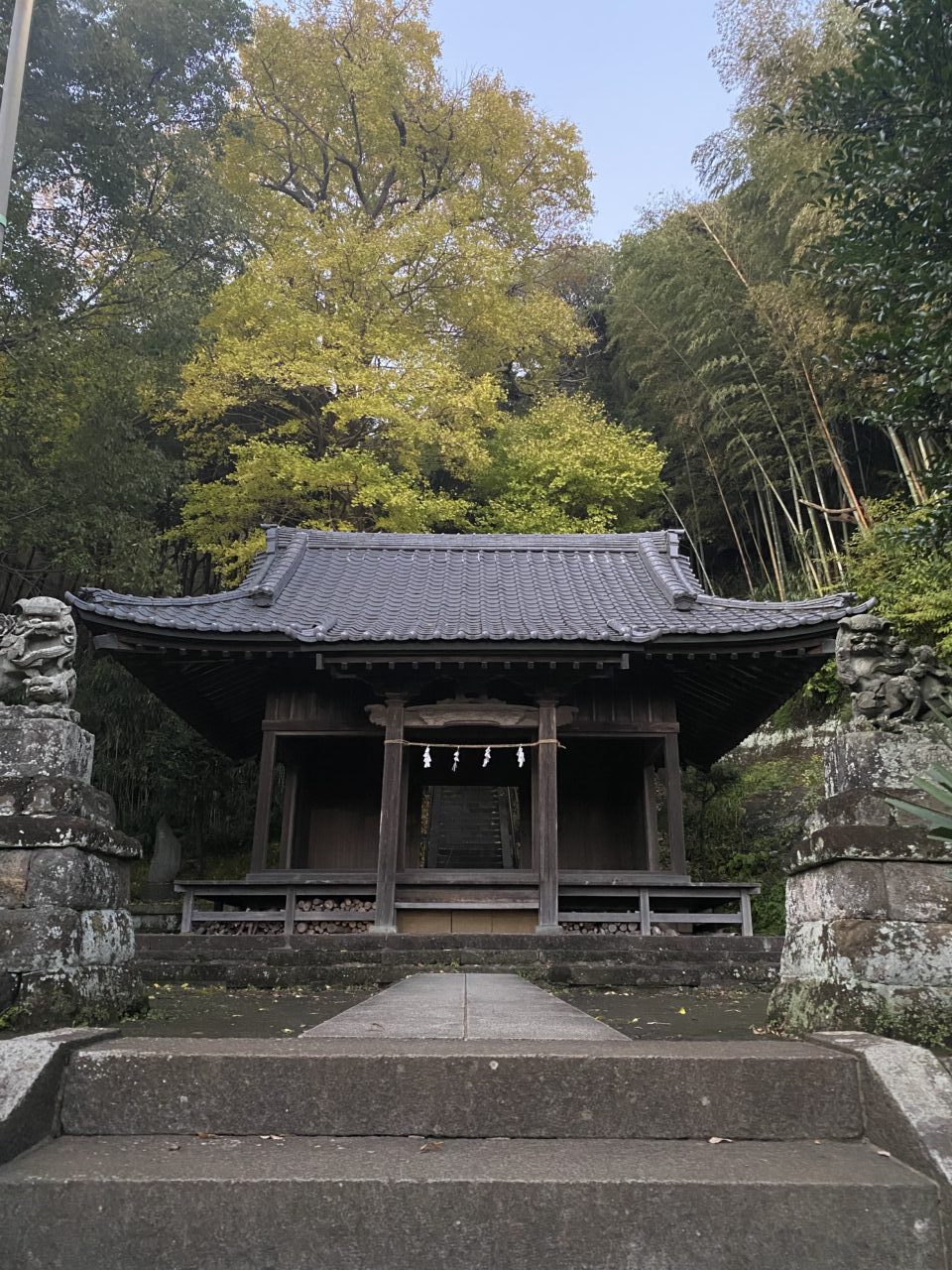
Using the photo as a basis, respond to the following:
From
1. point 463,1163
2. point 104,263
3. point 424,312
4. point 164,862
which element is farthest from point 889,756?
point 424,312

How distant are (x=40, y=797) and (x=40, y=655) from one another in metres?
0.70

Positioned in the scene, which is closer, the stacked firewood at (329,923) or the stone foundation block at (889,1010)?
the stone foundation block at (889,1010)

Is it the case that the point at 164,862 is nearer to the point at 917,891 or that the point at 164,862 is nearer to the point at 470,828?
the point at 470,828

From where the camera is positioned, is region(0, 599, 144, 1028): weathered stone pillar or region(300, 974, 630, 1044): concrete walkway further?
region(0, 599, 144, 1028): weathered stone pillar

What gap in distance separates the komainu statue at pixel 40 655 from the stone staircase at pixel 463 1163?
6.59 feet

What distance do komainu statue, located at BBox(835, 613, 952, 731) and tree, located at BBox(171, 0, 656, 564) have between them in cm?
1167

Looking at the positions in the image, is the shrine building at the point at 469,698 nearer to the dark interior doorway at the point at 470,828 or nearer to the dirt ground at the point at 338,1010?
the dirt ground at the point at 338,1010

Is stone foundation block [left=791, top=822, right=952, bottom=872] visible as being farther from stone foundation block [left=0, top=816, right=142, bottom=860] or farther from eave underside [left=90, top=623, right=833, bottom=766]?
eave underside [left=90, top=623, right=833, bottom=766]

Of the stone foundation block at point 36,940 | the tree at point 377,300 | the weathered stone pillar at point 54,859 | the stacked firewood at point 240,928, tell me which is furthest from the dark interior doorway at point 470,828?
the stone foundation block at point 36,940

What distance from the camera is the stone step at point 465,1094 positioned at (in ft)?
7.63

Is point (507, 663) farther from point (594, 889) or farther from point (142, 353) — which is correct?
point (142, 353)

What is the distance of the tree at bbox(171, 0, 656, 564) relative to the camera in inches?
599

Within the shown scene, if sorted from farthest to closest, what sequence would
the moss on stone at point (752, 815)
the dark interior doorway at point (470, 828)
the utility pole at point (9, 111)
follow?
the dark interior doorway at point (470, 828) → the moss on stone at point (752, 815) → the utility pole at point (9, 111)

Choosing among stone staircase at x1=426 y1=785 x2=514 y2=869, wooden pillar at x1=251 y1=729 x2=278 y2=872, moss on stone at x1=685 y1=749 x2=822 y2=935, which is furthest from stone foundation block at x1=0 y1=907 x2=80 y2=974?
stone staircase at x1=426 y1=785 x2=514 y2=869
